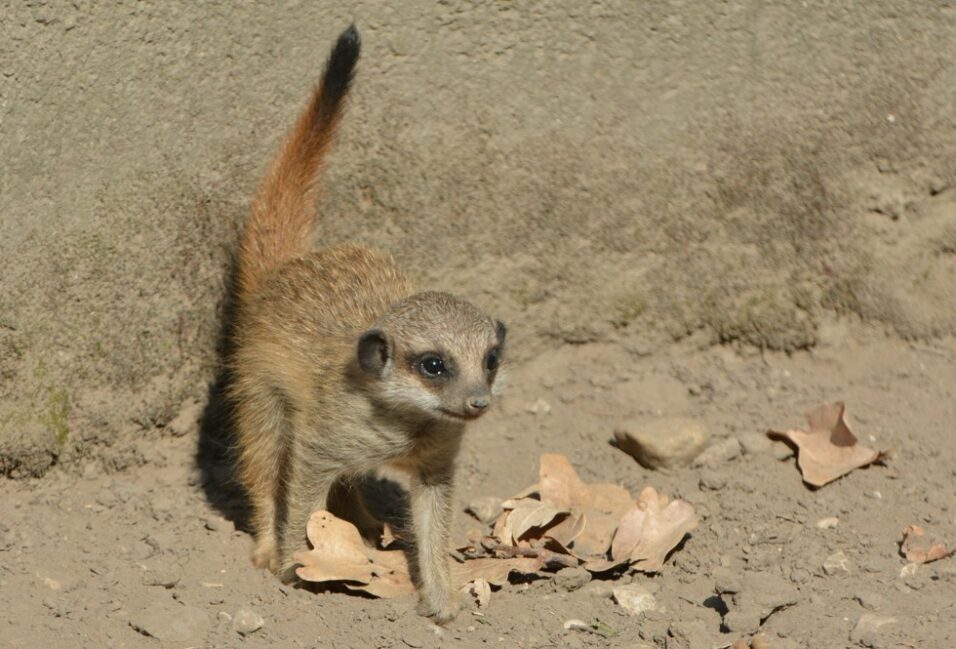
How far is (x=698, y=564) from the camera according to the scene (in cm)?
448

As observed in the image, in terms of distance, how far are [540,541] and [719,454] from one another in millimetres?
936

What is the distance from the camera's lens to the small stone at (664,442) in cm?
509

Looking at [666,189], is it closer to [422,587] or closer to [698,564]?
→ [698,564]

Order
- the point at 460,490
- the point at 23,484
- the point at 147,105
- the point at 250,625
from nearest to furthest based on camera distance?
the point at 250,625 < the point at 147,105 < the point at 23,484 < the point at 460,490

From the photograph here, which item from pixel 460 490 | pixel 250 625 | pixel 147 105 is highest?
pixel 147 105

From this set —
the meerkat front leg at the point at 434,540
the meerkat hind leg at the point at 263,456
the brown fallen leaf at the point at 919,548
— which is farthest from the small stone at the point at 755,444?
the meerkat hind leg at the point at 263,456

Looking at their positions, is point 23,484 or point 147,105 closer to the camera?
point 147,105

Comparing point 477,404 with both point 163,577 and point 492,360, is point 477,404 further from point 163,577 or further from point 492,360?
point 163,577

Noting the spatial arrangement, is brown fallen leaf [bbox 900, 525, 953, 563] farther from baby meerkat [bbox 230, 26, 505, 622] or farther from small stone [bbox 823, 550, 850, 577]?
baby meerkat [bbox 230, 26, 505, 622]

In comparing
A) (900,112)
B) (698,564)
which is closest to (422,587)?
(698,564)

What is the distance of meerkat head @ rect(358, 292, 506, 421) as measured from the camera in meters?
4.18

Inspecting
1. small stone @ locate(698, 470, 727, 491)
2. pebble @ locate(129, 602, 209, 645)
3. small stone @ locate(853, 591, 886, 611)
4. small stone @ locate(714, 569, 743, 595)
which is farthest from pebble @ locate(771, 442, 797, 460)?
pebble @ locate(129, 602, 209, 645)

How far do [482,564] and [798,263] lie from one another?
1.91m

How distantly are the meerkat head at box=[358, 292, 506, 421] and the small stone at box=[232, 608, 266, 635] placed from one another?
2.58ft
